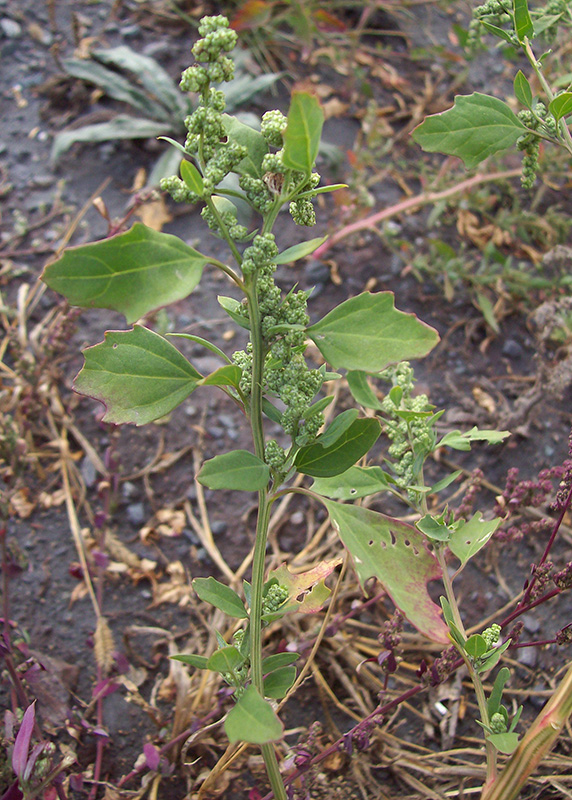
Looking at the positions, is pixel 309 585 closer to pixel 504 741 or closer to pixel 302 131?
pixel 504 741

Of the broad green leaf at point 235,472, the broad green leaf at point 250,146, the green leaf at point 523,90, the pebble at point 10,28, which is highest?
the pebble at point 10,28

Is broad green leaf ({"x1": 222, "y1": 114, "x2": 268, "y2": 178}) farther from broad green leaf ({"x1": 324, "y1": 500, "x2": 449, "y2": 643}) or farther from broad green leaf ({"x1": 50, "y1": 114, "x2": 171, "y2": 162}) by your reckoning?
broad green leaf ({"x1": 50, "y1": 114, "x2": 171, "y2": 162})

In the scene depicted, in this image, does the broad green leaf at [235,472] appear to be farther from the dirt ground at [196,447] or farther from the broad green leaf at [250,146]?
the dirt ground at [196,447]

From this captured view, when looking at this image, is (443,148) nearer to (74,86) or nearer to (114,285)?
(114,285)

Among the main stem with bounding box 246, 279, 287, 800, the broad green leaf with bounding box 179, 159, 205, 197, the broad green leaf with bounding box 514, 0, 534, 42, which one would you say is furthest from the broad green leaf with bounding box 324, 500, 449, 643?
the broad green leaf with bounding box 514, 0, 534, 42

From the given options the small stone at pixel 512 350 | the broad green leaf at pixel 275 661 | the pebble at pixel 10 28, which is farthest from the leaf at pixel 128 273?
the pebble at pixel 10 28

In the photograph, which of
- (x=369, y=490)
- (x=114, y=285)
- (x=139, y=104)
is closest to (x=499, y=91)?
(x=139, y=104)
